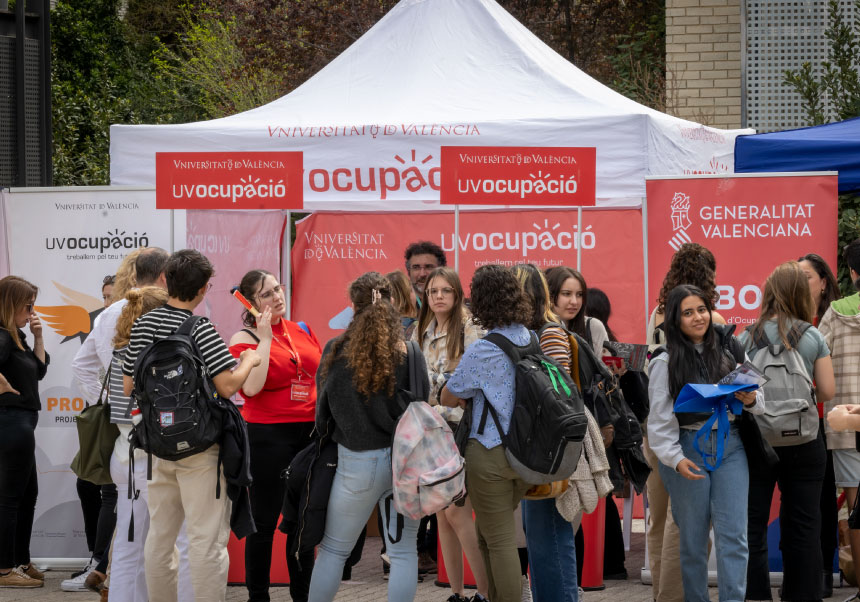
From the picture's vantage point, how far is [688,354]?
4848mm

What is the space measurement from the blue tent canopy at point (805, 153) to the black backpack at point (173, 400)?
3.77m

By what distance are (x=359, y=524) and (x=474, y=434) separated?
0.64m

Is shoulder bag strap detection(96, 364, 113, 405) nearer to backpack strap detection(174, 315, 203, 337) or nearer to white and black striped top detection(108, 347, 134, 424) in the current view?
white and black striped top detection(108, 347, 134, 424)

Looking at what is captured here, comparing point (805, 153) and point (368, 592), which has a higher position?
point (805, 153)

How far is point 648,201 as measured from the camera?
636 centimetres

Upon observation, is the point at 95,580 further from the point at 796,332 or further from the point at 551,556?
the point at 796,332

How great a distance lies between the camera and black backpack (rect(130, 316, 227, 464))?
14.8ft

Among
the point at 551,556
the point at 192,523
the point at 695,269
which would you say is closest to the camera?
the point at 192,523

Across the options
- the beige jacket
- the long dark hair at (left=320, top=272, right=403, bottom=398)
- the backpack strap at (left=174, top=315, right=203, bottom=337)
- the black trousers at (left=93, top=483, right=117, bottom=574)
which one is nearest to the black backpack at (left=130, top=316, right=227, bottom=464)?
the backpack strap at (left=174, top=315, right=203, bottom=337)

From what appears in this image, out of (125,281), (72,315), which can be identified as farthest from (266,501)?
(72,315)

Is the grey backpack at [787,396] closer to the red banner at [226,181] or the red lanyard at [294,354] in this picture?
the red lanyard at [294,354]

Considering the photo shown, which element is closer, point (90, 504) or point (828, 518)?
point (828, 518)

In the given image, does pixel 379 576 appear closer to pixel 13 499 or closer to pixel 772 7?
pixel 13 499

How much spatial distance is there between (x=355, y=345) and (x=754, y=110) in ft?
29.1
